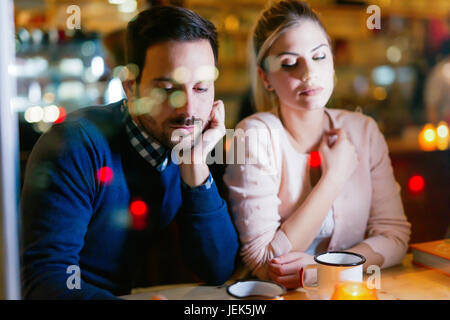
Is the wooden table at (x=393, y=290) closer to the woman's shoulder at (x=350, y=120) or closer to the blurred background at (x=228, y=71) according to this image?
the blurred background at (x=228, y=71)

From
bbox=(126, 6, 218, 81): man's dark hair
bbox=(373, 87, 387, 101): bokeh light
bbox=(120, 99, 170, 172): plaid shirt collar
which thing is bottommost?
bbox=(120, 99, 170, 172): plaid shirt collar

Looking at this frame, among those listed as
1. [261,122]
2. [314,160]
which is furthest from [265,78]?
[314,160]

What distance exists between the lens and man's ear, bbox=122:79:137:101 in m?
1.11

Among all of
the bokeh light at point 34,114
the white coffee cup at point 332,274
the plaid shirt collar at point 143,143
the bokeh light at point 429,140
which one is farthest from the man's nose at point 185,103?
the bokeh light at point 429,140

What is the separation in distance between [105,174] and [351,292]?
618mm

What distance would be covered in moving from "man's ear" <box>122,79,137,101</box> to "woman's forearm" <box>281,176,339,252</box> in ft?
1.70

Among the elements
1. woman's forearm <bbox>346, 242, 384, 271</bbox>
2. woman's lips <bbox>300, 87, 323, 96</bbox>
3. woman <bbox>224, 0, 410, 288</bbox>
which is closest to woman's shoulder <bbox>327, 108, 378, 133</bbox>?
woman <bbox>224, 0, 410, 288</bbox>

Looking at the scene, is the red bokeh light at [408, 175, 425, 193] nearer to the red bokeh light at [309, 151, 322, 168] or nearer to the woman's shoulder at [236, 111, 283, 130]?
the red bokeh light at [309, 151, 322, 168]

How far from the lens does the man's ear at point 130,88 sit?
3.63 ft

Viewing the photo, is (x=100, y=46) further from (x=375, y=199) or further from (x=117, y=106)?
(x=375, y=199)

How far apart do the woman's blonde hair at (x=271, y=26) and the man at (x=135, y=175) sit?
0.15 meters

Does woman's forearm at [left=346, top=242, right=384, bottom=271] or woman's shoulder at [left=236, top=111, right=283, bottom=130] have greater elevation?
woman's shoulder at [left=236, top=111, right=283, bottom=130]

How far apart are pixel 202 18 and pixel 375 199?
703mm
